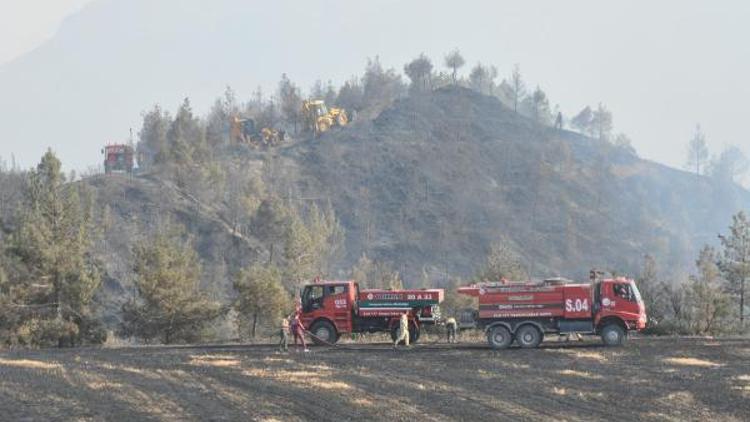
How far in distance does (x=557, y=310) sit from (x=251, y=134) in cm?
12734

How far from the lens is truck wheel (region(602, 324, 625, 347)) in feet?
107

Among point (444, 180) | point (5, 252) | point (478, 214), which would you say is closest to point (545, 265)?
point (478, 214)

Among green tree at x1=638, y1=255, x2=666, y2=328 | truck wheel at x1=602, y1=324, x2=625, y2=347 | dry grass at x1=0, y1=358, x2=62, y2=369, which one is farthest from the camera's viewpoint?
green tree at x1=638, y1=255, x2=666, y2=328

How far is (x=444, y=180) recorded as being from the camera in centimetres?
15200

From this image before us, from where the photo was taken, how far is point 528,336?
3269 centimetres

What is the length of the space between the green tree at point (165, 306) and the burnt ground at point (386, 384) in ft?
38.1

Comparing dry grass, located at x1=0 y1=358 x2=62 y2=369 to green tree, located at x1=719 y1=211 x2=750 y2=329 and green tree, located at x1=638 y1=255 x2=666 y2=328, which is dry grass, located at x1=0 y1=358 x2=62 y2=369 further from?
green tree, located at x1=719 y1=211 x2=750 y2=329

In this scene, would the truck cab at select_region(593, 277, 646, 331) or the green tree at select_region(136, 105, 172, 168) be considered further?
the green tree at select_region(136, 105, 172, 168)

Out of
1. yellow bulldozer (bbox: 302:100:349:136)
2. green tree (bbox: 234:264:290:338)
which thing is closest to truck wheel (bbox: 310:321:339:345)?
green tree (bbox: 234:264:290:338)

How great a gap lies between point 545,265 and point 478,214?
17.6m

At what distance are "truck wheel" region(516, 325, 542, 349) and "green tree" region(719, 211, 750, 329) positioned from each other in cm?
2069

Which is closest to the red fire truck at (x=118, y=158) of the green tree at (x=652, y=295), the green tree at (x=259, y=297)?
the green tree at (x=259, y=297)

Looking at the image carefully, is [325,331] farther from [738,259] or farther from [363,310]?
[738,259]

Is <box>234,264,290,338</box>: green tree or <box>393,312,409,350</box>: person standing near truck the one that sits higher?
<box>234,264,290,338</box>: green tree
